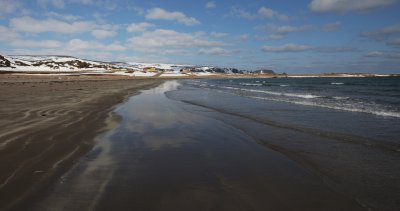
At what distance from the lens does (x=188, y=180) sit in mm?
5457

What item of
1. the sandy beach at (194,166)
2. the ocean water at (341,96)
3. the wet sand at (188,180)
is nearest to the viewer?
the wet sand at (188,180)

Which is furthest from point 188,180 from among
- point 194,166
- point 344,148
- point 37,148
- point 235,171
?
point 344,148

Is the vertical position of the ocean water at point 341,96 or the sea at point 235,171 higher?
the sea at point 235,171

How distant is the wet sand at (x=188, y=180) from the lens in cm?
441

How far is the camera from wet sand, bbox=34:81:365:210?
4.41 meters

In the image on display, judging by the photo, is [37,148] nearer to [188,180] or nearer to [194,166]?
[194,166]

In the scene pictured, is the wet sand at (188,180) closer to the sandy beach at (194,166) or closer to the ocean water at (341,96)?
the sandy beach at (194,166)

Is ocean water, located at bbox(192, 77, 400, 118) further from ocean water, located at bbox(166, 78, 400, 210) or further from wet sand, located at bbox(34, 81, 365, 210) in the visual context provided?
wet sand, located at bbox(34, 81, 365, 210)

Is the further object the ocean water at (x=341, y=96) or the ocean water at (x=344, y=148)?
the ocean water at (x=341, y=96)

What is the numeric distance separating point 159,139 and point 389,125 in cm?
831

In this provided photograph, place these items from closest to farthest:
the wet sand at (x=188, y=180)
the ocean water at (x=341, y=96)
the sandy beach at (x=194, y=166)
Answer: the wet sand at (x=188, y=180), the sandy beach at (x=194, y=166), the ocean water at (x=341, y=96)

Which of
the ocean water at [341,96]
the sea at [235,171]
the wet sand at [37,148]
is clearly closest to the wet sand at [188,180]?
the sea at [235,171]

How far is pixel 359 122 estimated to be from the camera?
12570 millimetres

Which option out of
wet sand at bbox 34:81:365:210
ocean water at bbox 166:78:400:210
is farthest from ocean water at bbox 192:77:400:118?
wet sand at bbox 34:81:365:210
